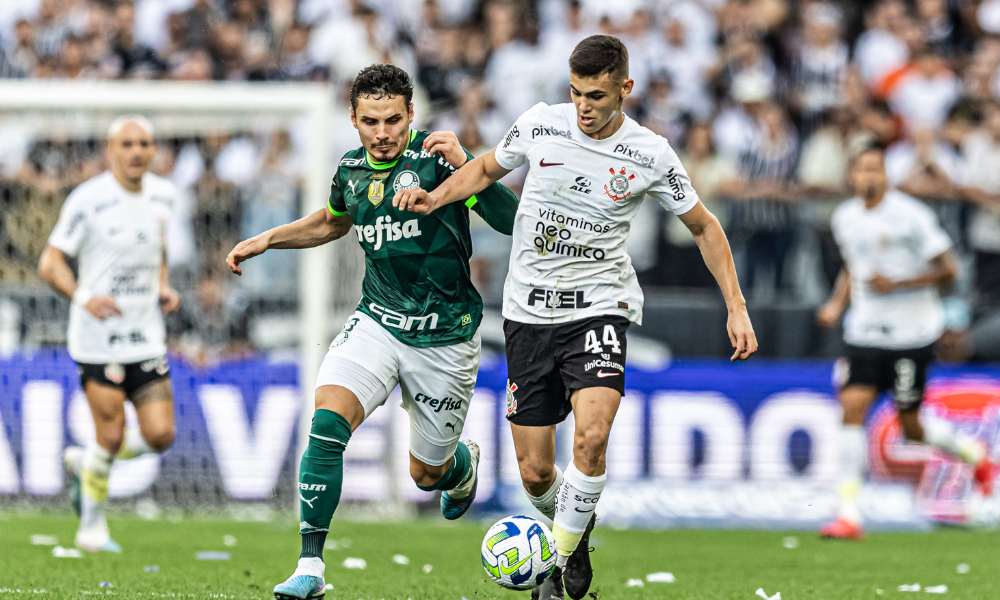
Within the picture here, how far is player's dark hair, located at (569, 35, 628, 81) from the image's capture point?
5.88m

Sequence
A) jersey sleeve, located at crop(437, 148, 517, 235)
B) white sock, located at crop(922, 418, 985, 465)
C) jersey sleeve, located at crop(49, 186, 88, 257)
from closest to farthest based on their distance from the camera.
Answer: jersey sleeve, located at crop(437, 148, 517, 235), jersey sleeve, located at crop(49, 186, 88, 257), white sock, located at crop(922, 418, 985, 465)

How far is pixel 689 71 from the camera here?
14.2 meters

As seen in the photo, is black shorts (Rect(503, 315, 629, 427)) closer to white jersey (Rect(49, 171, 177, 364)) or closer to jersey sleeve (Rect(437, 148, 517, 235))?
jersey sleeve (Rect(437, 148, 517, 235))

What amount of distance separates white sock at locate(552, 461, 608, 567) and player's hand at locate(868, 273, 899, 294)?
527cm

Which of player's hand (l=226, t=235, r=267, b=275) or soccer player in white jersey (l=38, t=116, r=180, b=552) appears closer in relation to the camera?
player's hand (l=226, t=235, r=267, b=275)

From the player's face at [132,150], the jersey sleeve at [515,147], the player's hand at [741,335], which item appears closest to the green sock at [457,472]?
the jersey sleeve at [515,147]

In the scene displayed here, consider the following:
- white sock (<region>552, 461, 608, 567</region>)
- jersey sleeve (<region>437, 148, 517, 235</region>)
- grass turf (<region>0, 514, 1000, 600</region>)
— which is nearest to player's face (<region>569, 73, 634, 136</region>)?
jersey sleeve (<region>437, 148, 517, 235</region>)

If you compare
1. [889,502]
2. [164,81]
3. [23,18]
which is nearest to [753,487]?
[889,502]

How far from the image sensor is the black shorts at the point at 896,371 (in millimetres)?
10492

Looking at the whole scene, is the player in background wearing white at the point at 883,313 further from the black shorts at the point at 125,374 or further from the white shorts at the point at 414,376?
the black shorts at the point at 125,374

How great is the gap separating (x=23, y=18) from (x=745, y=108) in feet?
27.2

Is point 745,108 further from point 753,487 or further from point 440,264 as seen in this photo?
point 440,264

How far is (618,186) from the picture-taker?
6.16m

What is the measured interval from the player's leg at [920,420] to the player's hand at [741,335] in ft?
16.5
